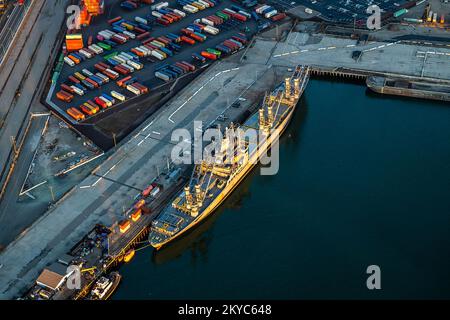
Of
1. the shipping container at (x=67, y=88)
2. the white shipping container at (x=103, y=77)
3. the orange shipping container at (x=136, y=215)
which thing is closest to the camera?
the orange shipping container at (x=136, y=215)

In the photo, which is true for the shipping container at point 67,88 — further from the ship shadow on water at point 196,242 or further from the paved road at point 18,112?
the ship shadow on water at point 196,242

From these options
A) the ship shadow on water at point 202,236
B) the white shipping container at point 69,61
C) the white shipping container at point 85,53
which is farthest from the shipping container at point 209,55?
the ship shadow on water at point 202,236

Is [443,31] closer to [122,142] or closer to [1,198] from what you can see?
[122,142]

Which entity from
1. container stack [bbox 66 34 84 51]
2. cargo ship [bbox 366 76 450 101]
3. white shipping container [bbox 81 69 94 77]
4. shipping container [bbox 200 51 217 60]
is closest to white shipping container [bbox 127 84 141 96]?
white shipping container [bbox 81 69 94 77]

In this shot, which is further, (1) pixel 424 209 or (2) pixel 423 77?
(2) pixel 423 77

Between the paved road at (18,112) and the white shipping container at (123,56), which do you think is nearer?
the paved road at (18,112)

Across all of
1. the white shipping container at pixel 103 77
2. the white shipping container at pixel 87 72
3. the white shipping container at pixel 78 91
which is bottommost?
the white shipping container at pixel 78 91
